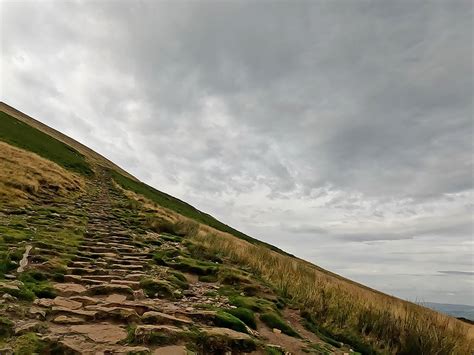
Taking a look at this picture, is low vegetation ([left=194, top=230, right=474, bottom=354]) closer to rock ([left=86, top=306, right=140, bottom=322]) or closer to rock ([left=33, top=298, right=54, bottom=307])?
rock ([left=86, top=306, right=140, bottom=322])

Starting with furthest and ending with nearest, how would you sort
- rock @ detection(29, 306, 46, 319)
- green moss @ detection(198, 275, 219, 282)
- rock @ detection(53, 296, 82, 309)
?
green moss @ detection(198, 275, 219, 282) < rock @ detection(53, 296, 82, 309) < rock @ detection(29, 306, 46, 319)

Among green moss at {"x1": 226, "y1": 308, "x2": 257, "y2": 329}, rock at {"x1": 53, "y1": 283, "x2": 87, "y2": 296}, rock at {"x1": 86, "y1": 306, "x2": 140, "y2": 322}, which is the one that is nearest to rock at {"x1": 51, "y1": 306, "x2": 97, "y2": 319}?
rock at {"x1": 86, "y1": 306, "x2": 140, "y2": 322}

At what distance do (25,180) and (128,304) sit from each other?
21.5 m

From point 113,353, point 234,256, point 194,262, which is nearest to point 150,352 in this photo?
point 113,353

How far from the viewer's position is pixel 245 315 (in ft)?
23.0

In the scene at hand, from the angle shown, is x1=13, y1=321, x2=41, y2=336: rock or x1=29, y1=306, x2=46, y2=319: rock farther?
x1=29, y1=306, x2=46, y2=319: rock

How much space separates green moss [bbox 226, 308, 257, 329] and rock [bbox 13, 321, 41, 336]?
3317 millimetres

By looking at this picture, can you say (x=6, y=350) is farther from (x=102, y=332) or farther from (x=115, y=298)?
(x=115, y=298)

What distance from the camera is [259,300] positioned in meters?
8.46

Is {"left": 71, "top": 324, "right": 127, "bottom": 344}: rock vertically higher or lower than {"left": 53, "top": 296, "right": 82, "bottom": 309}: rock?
lower

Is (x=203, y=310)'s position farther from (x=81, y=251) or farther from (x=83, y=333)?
(x=81, y=251)

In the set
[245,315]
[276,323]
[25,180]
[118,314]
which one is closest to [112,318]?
[118,314]

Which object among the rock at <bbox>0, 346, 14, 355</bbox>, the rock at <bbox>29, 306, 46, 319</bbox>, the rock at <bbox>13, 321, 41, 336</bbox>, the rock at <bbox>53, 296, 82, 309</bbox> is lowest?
the rock at <bbox>0, 346, 14, 355</bbox>

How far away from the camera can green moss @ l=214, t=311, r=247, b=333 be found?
247 inches
